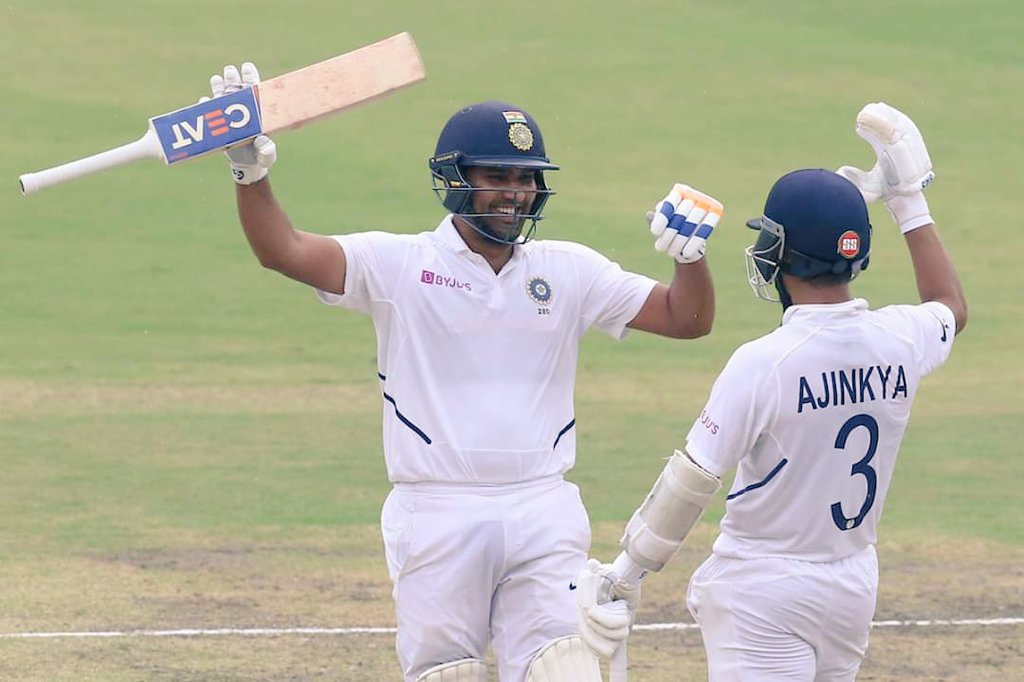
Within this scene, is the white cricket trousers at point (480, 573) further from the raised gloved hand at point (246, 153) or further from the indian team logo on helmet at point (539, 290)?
the raised gloved hand at point (246, 153)

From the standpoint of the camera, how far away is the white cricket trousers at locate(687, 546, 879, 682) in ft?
17.3

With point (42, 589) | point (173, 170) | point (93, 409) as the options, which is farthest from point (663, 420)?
point (173, 170)

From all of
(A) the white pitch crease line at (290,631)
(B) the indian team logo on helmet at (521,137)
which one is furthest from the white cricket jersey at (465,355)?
(A) the white pitch crease line at (290,631)

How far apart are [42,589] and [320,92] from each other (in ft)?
15.4

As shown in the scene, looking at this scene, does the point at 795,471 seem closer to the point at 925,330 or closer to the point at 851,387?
the point at 851,387

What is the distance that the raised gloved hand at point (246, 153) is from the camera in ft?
A: 18.7

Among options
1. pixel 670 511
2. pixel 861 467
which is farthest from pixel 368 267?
pixel 861 467

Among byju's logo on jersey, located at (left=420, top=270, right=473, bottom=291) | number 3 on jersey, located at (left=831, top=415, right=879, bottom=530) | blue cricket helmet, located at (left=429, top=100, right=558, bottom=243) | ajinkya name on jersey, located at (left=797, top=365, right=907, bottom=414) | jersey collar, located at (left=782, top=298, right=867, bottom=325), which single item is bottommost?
number 3 on jersey, located at (left=831, top=415, right=879, bottom=530)

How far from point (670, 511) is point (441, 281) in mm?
1137

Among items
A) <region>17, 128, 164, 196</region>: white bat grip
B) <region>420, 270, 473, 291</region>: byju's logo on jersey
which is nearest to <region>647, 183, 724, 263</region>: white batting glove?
<region>420, 270, 473, 291</region>: byju's logo on jersey

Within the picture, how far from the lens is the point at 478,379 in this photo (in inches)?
232

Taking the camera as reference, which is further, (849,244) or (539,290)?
(539,290)

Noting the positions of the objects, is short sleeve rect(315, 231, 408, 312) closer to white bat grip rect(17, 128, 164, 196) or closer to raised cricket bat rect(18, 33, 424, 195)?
raised cricket bat rect(18, 33, 424, 195)

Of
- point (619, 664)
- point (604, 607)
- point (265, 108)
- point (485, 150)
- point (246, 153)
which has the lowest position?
point (619, 664)
